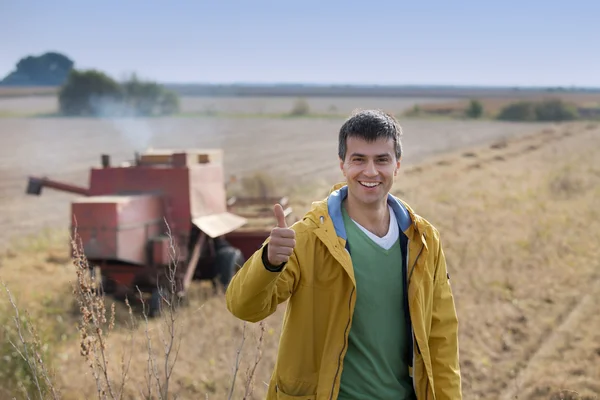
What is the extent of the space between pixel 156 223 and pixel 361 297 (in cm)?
587

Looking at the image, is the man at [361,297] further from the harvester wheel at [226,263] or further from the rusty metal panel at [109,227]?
the harvester wheel at [226,263]

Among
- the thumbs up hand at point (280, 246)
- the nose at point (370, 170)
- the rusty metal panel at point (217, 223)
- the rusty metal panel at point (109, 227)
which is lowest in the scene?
the rusty metal panel at point (217, 223)

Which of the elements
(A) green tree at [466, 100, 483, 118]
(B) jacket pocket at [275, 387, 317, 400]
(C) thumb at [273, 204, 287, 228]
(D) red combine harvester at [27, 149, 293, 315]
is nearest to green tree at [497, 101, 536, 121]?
(A) green tree at [466, 100, 483, 118]

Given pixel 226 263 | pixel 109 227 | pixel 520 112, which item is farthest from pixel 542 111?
pixel 109 227

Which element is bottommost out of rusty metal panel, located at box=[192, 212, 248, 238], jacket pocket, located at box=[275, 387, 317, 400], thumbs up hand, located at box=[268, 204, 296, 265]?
rusty metal panel, located at box=[192, 212, 248, 238]

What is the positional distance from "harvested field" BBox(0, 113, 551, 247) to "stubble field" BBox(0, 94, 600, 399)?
0.43 ft

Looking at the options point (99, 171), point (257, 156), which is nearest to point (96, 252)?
point (99, 171)

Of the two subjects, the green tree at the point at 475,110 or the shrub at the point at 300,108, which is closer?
the shrub at the point at 300,108

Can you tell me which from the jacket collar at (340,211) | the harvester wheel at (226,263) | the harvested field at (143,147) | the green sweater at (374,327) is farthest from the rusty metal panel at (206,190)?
the green sweater at (374,327)

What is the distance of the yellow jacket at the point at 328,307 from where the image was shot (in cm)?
244

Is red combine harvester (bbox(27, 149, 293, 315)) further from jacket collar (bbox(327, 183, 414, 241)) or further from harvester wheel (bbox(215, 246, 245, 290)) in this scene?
jacket collar (bbox(327, 183, 414, 241))

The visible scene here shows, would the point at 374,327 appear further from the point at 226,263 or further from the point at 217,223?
the point at 217,223

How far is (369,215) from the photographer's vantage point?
2.62 m

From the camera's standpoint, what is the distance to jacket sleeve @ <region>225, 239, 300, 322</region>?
7.60 ft
